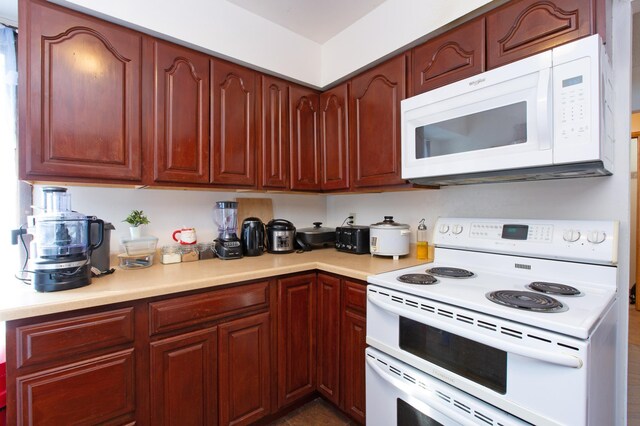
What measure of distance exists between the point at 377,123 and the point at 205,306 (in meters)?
1.43

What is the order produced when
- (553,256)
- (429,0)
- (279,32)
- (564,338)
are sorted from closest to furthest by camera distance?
(564,338), (553,256), (429,0), (279,32)

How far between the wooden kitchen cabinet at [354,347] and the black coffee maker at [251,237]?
0.68 m

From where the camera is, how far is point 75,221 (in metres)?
1.21

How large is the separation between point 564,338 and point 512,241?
0.67 m

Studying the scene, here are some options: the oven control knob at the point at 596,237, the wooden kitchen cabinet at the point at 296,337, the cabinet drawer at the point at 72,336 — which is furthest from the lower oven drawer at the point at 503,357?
the cabinet drawer at the point at 72,336

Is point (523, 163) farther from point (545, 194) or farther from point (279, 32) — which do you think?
point (279, 32)

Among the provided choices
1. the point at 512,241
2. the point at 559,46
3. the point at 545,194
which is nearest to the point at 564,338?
the point at 512,241

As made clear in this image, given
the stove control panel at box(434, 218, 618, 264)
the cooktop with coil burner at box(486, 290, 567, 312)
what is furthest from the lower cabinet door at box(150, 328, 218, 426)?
the stove control panel at box(434, 218, 618, 264)

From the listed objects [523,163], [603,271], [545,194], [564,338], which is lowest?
[564,338]

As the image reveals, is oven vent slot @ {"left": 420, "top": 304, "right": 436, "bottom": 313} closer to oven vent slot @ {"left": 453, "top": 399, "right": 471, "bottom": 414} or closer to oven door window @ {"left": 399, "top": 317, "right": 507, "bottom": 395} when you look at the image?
oven door window @ {"left": 399, "top": 317, "right": 507, "bottom": 395}

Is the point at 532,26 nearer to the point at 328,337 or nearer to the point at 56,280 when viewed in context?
the point at 328,337

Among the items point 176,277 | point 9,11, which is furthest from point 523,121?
point 9,11

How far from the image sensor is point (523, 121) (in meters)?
1.13

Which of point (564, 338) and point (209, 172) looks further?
point (209, 172)
